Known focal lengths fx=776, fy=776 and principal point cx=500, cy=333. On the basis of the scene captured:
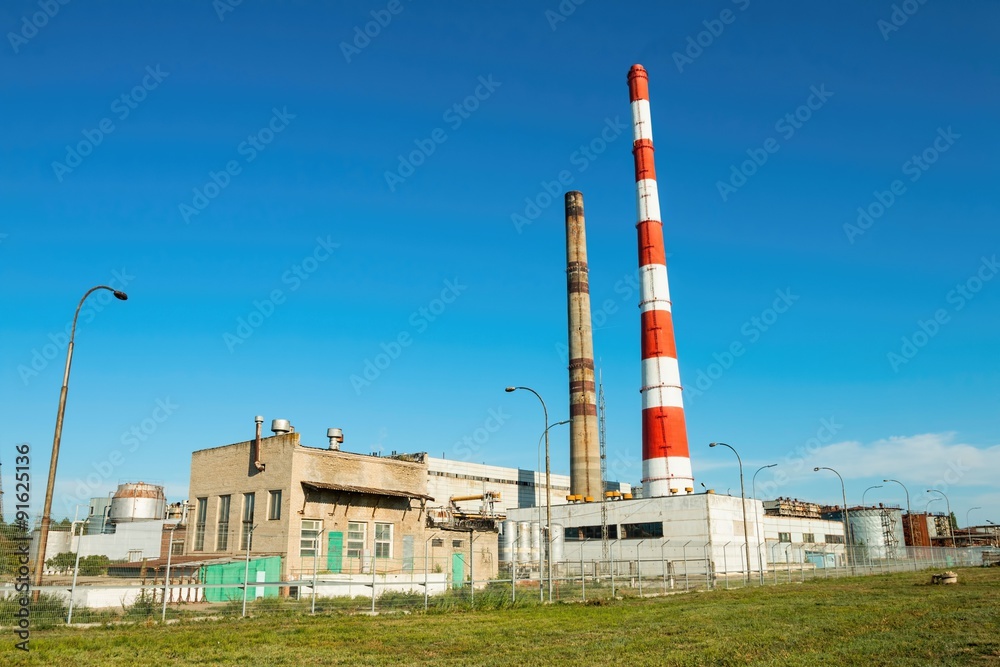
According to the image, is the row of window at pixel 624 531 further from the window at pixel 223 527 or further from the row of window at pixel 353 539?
the window at pixel 223 527

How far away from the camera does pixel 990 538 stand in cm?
11150

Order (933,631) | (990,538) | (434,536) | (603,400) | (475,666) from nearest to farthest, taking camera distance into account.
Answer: (475,666) → (933,631) → (434,536) → (603,400) → (990,538)

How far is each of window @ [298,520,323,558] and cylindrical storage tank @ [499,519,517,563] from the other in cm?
3198

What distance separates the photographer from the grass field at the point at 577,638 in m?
14.7

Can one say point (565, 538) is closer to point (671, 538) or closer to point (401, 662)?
point (671, 538)

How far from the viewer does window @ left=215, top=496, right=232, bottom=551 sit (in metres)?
38.4

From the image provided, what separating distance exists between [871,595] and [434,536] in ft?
68.2

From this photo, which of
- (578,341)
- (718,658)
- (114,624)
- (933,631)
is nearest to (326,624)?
(114,624)

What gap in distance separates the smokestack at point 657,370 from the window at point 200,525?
33039 mm

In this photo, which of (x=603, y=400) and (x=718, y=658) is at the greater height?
(x=603, y=400)

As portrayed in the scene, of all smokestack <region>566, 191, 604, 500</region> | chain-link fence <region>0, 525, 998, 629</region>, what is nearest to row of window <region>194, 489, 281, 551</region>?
chain-link fence <region>0, 525, 998, 629</region>

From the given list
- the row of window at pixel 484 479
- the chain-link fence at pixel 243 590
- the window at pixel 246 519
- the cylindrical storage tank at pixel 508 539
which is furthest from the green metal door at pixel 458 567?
the row of window at pixel 484 479

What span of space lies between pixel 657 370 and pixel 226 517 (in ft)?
111

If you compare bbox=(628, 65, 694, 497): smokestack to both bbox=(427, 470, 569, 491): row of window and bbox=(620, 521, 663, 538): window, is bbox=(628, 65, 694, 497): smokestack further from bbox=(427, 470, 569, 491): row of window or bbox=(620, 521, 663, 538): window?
bbox=(427, 470, 569, 491): row of window
